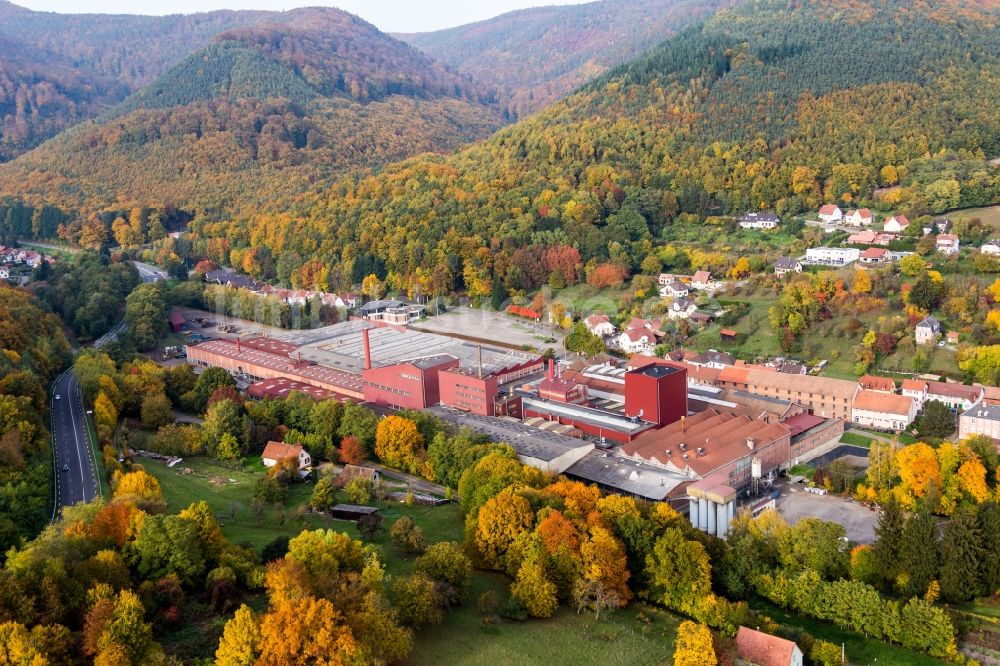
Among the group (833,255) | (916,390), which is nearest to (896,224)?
(833,255)

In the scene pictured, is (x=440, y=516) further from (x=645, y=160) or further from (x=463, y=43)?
(x=463, y=43)

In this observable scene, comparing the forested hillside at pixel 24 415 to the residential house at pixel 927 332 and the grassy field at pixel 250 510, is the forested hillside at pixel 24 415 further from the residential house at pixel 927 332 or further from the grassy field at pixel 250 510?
the residential house at pixel 927 332

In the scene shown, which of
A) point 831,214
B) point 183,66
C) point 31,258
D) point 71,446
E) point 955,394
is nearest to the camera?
point 71,446

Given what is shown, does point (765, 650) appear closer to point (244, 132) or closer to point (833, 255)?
point (833, 255)

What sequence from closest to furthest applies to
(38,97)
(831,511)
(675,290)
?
(831,511) < (675,290) < (38,97)

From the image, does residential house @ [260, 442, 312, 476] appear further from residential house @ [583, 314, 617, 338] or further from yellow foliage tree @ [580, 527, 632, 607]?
residential house @ [583, 314, 617, 338]

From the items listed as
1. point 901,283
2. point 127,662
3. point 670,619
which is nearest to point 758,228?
point 901,283

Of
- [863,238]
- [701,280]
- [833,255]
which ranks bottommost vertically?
[701,280]
